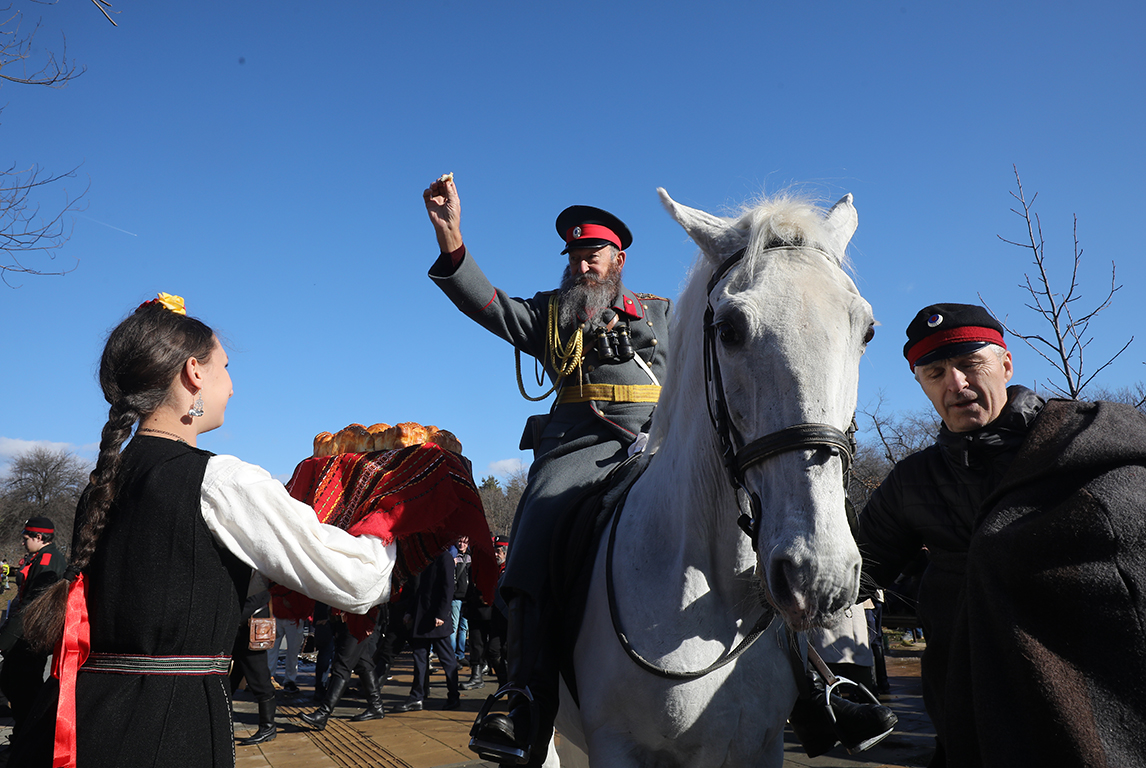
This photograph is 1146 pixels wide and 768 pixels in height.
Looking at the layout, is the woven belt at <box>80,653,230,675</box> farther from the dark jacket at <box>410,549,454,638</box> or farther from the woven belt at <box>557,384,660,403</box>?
the dark jacket at <box>410,549,454,638</box>

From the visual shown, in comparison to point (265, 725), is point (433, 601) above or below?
above

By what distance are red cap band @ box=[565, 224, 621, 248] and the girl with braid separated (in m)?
2.14

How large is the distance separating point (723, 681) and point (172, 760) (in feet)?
5.11

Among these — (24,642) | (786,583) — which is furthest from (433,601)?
(786,583)

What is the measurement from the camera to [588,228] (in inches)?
145

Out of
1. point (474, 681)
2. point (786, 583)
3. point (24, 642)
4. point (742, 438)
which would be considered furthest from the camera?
point (474, 681)

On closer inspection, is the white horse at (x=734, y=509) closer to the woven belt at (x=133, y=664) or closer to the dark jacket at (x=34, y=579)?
the woven belt at (x=133, y=664)

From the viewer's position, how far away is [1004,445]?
2.44m

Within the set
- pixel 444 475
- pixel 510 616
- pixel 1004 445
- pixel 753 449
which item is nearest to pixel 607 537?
pixel 510 616

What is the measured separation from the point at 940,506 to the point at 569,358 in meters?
1.61

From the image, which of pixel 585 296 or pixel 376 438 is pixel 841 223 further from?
A: pixel 376 438

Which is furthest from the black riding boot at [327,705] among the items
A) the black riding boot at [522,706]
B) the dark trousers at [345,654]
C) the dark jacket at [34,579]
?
the black riding boot at [522,706]

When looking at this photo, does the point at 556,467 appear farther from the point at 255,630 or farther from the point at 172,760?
the point at 255,630

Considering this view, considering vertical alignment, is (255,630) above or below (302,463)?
below
